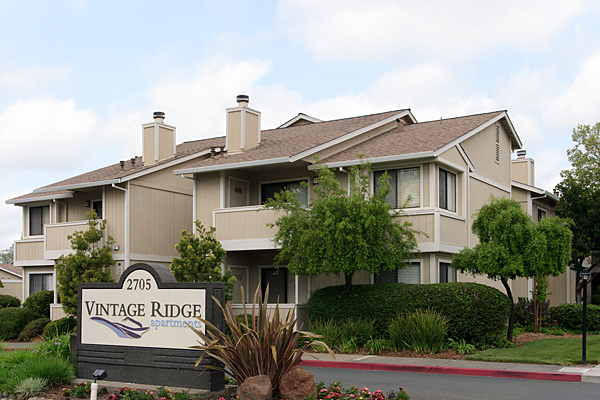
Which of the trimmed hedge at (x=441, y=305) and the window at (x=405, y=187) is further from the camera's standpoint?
the window at (x=405, y=187)

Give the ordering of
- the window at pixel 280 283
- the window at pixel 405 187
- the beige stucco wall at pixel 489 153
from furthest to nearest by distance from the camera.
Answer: the beige stucco wall at pixel 489 153 < the window at pixel 280 283 < the window at pixel 405 187

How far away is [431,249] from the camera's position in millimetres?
19422

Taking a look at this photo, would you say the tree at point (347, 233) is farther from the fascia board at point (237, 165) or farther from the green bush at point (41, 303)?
the green bush at point (41, 303)

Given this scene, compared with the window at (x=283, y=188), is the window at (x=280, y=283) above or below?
below

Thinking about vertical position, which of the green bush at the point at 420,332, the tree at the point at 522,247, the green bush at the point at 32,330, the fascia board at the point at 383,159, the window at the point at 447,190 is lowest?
the green bush at the point at 32,330

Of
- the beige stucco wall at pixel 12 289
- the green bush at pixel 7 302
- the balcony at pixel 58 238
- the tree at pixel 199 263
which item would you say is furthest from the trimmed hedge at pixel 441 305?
the beige stucco wall at pixel 12 289

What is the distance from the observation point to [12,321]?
81.4ft

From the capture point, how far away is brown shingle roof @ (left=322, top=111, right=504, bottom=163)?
20609 millimetres

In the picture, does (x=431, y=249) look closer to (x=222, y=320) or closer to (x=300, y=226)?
(x=300, y=226)

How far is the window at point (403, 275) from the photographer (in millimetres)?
20203

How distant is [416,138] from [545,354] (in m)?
8.78

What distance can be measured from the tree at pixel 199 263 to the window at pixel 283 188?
3659 millimetres

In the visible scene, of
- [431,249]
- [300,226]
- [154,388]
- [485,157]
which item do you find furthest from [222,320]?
[485,157]

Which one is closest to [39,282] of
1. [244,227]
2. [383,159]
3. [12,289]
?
[12,289]
